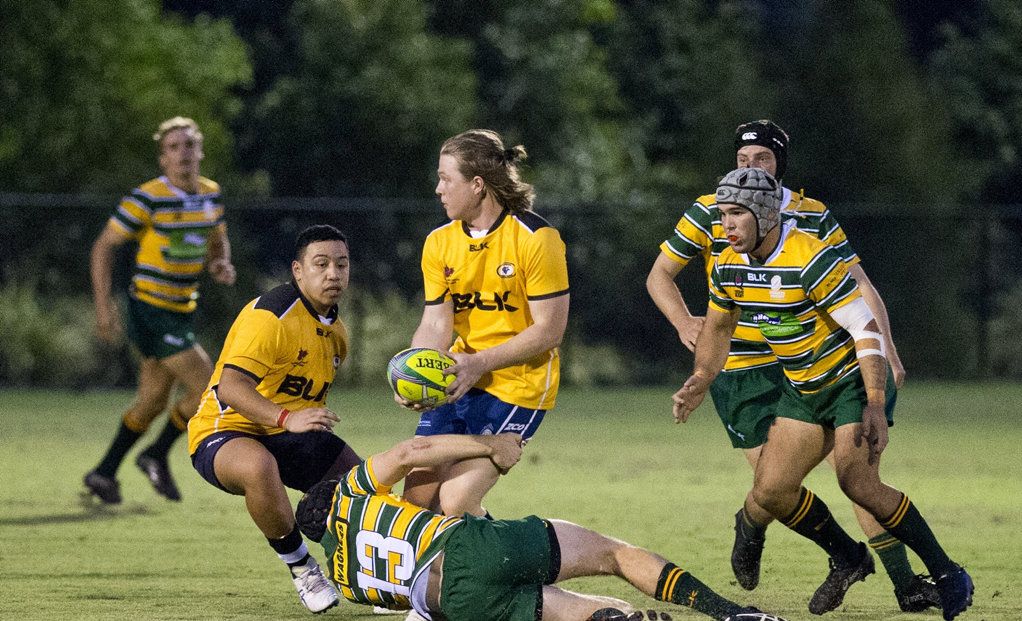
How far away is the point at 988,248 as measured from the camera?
2114cm

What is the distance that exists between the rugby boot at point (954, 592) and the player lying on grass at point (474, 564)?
131 cm

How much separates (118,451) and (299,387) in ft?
10.9

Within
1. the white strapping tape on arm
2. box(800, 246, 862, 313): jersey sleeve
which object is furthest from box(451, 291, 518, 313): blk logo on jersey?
the white strapping tape on arm

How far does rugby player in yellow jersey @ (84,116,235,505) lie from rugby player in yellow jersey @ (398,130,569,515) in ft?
12.3

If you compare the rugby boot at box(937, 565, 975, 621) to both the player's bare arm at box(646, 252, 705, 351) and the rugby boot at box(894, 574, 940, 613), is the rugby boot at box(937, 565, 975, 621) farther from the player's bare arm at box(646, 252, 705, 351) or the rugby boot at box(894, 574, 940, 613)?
the player's bare arm at box(646, 252, 705, 351)

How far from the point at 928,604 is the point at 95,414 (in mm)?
10778

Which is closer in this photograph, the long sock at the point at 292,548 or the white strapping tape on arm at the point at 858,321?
the white strapping tape on arm at the point at 858,321

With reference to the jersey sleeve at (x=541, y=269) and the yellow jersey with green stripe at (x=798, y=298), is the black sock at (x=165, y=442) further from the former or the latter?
the yellow jersey with green stripe at (x=798, y=298)

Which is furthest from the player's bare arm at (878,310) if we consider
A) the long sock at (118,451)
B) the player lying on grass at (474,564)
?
the long sock at (118,451)

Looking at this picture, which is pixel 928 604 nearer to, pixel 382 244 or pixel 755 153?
pixel 755 153

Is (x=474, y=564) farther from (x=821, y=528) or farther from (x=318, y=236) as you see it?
(x=821, y=528)

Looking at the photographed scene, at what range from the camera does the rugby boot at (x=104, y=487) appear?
399 inches

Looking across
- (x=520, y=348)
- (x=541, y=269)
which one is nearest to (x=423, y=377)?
(x=520, y=348)

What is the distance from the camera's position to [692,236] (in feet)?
25.2
